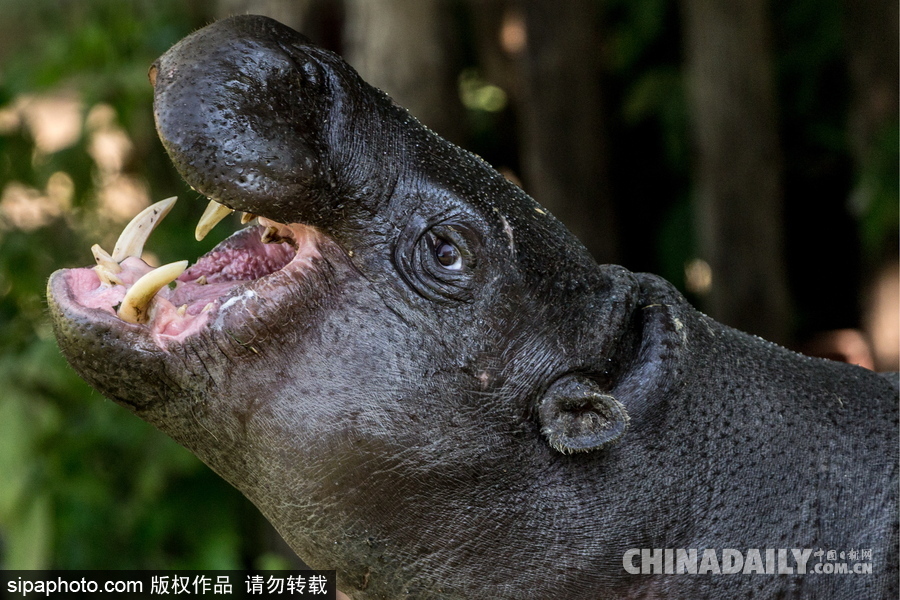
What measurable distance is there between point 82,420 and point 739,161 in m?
4.23

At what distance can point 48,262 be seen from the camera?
19.3 feet

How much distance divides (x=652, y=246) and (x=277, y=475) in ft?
20.7

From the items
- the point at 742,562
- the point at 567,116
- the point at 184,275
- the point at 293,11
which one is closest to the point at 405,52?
the point at 293,11

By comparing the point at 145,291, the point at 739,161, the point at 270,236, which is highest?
the point at 739,161

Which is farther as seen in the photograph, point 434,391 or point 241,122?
point 434,391

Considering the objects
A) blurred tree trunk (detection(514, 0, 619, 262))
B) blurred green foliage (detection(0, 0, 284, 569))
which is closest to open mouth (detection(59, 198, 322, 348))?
blurred green foliage (detection(0, 0, 284, 569))

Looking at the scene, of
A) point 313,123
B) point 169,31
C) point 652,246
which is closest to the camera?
point 313,123

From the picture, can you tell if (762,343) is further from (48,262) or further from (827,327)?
(827,327)

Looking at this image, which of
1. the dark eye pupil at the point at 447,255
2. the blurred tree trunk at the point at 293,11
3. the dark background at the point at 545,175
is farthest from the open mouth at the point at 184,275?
the blurred tree trunk at the point at 293,11

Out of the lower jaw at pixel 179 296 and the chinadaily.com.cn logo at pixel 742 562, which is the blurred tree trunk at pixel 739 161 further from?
the lower jaw at pixel 179 296

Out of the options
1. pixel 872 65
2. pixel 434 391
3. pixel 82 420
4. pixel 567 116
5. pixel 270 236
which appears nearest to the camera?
pixel 434 391

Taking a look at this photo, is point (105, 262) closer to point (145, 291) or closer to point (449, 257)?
point (145, 291)

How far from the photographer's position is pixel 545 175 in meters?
6.57

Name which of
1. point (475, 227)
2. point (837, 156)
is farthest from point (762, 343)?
point (837, 156)
